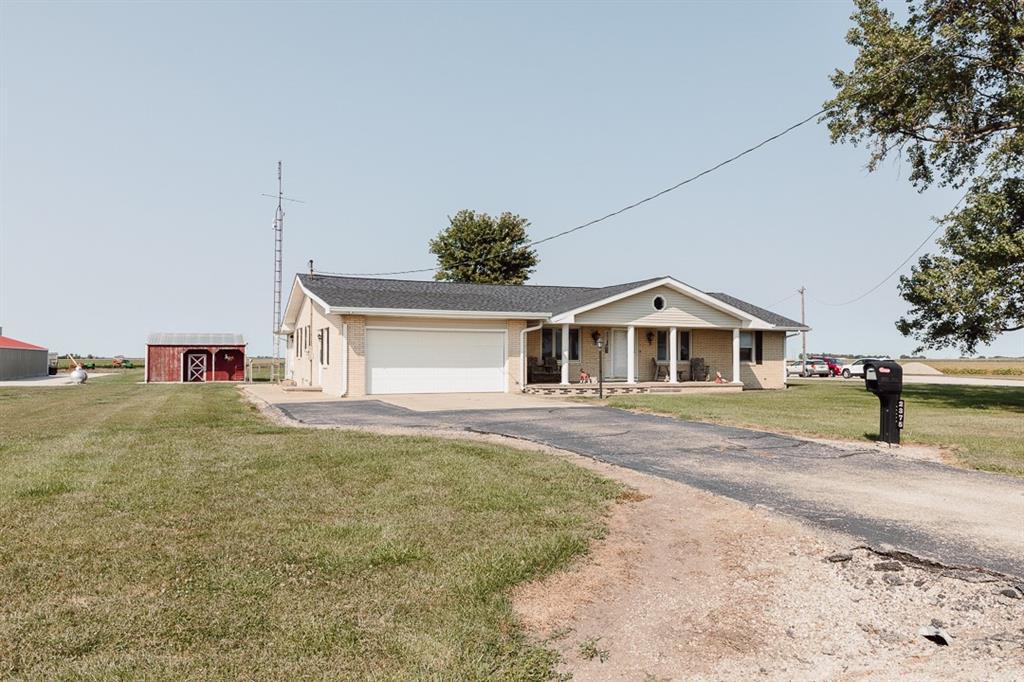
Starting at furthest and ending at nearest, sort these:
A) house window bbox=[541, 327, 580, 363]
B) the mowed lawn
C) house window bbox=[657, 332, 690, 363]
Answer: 1. house window bbox=[657, 332, 690, 363]
2. house window bbox=[541, 327, 580, 363]
3. the mowed lawn

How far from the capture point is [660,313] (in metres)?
23.9

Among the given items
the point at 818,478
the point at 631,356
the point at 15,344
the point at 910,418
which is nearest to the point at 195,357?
the point at 15,344

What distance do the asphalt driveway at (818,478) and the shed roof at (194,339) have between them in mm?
29156

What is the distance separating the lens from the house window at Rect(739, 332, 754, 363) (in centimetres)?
2711

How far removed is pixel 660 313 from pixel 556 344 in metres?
4.19

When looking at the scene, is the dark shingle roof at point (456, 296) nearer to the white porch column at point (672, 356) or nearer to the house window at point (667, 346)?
the white porch column at point (672, 356)

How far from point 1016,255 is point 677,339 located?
11739 millimetres

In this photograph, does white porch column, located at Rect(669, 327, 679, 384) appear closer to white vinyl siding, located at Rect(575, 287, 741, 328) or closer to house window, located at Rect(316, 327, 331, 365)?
white vinyl siding, located at Rect(575, 287, 741, 328)

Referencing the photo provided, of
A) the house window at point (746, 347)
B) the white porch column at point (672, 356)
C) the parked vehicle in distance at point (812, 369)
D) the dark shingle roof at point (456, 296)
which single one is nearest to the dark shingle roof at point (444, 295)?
the dark shingle roof at point (456, 296)

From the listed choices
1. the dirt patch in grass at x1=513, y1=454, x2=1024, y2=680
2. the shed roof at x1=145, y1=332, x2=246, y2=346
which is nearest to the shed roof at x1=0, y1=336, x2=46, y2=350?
the shed roof at x1=145, y1=332, x2=246, y2=346

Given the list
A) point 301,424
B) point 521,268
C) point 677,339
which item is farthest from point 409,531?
point 521,268

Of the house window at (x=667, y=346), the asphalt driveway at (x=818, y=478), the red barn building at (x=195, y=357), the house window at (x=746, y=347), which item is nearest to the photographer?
the asphalt driveway at (x=818, y=478)

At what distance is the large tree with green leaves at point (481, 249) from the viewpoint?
4688cm

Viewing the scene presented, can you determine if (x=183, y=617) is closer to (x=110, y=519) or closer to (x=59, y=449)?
(x=110, y=519)
